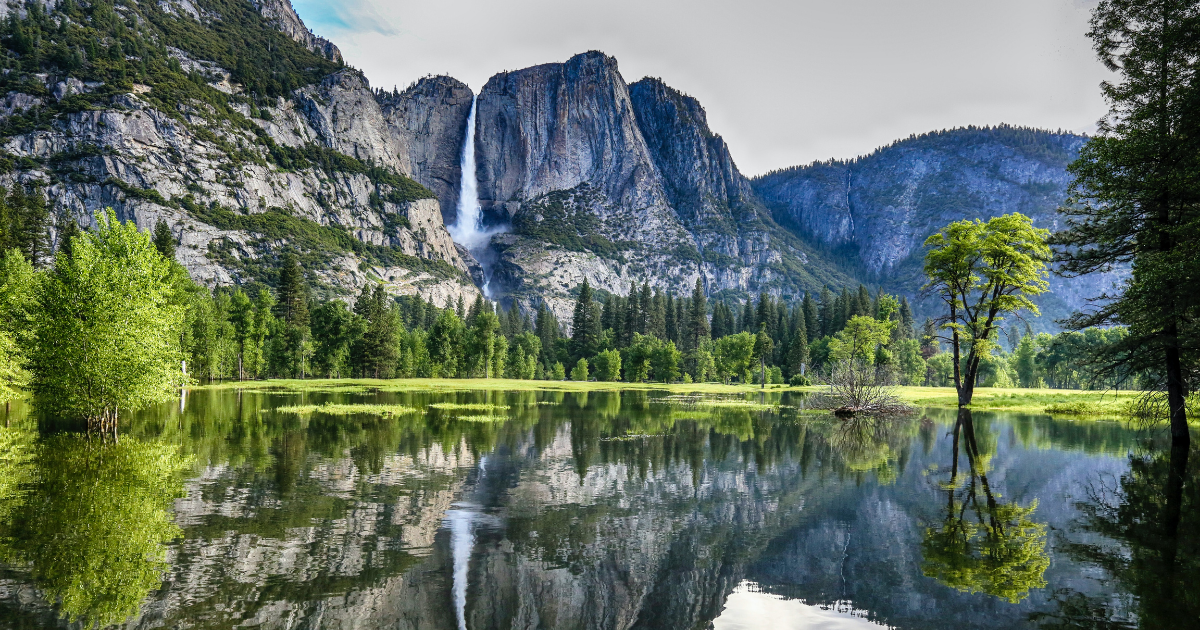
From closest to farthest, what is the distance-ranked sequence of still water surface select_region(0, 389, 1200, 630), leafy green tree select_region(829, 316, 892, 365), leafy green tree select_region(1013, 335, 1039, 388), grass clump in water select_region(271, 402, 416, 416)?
still water surface select_region(0, 389, 1200, 630)
grass clump in water select_region(271, 402, 416, 416)
leafy green tree select_region(829, 316, 892, 365)
leafy green tree select_region(1013, 335, 1039, 388)

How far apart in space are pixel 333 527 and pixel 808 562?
36.3ft

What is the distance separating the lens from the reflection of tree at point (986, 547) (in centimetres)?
1160

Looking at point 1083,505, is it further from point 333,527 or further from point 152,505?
point 152,505

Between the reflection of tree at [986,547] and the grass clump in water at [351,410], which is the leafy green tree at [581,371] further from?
the reflection of tree at [986,547]

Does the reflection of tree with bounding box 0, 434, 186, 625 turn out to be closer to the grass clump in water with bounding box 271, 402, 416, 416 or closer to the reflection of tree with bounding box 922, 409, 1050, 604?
the reflection of tree with bounding box 922, 409, 1050, 604

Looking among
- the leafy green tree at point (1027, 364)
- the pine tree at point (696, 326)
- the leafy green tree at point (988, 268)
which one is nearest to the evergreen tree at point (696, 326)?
the pine tree at point (696, 326)

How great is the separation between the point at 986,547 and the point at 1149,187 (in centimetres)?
1902

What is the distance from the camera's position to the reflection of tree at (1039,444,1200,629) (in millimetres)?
9812

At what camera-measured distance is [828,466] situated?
25047 millimetres

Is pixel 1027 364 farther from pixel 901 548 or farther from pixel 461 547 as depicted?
pixel 461 547

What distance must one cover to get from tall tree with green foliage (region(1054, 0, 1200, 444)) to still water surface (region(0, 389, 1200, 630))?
554 cm

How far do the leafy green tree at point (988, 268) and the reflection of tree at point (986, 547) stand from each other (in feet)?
108

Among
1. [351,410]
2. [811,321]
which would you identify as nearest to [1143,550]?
[351,410]

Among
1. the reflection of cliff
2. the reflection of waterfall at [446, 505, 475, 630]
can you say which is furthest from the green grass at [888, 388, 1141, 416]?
the reflection of waterfall at [446, 505, 475, 630]
